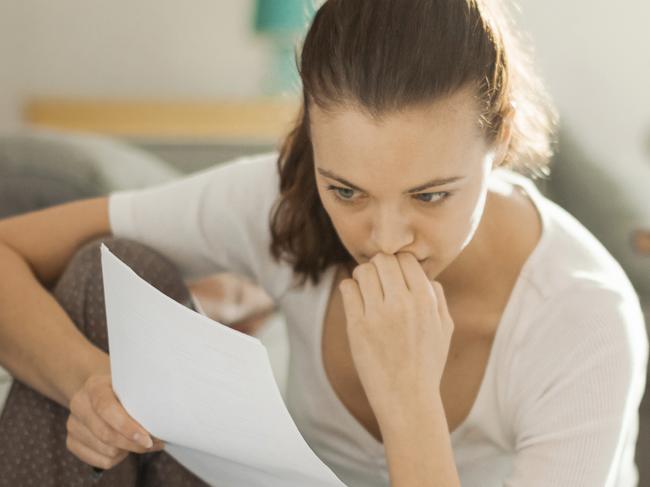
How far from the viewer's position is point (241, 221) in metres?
1.17

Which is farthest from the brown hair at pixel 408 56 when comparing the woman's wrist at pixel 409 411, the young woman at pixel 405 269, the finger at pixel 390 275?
the woman's wrist at pixel 409 411

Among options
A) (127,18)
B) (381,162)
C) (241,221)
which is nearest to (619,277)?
(381,162)

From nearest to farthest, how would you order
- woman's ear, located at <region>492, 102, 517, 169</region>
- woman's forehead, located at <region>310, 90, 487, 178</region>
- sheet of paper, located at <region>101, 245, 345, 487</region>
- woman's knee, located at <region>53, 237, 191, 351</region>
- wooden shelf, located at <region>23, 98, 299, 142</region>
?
sheet of paper, located at <region>101, 245, 345, 487</region> → woman's forehead, located at <region>310, 90, 487, 178</region> → woman's ear, located at <region>492, 102, 517, 169</region> → woman's knee, located at <region>53, 237, 191, 351</region> → wooden shelf, located at <region>23, 98, 299, 142</region>

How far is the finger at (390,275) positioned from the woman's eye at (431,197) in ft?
0.22

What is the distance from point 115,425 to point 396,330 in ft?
0.93

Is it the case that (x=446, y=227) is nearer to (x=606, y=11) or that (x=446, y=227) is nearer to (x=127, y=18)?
(x=606, y=11)

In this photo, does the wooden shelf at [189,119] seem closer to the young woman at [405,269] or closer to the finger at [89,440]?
the young woman at [405,269]

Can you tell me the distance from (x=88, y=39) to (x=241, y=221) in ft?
6.36

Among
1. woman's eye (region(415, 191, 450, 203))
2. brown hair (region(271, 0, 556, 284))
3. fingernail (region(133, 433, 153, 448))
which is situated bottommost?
fingernail (region(133, 433, 153, 448))

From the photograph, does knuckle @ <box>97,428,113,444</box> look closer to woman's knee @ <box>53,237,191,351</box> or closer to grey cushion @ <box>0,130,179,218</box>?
woman's knee @ <box>53,237,191,351</box>

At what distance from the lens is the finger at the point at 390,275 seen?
89 cm

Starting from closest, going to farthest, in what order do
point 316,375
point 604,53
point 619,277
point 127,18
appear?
1. point 619,277
2. point 316,375
3. point 604,53
4. point 127,18

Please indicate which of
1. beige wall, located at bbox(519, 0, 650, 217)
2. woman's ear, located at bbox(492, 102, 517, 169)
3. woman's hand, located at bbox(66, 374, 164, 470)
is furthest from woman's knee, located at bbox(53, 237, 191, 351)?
beige wall, located at bbox(519, 0, 650, 217)

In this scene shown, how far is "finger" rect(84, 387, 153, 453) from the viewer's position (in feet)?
2.78
